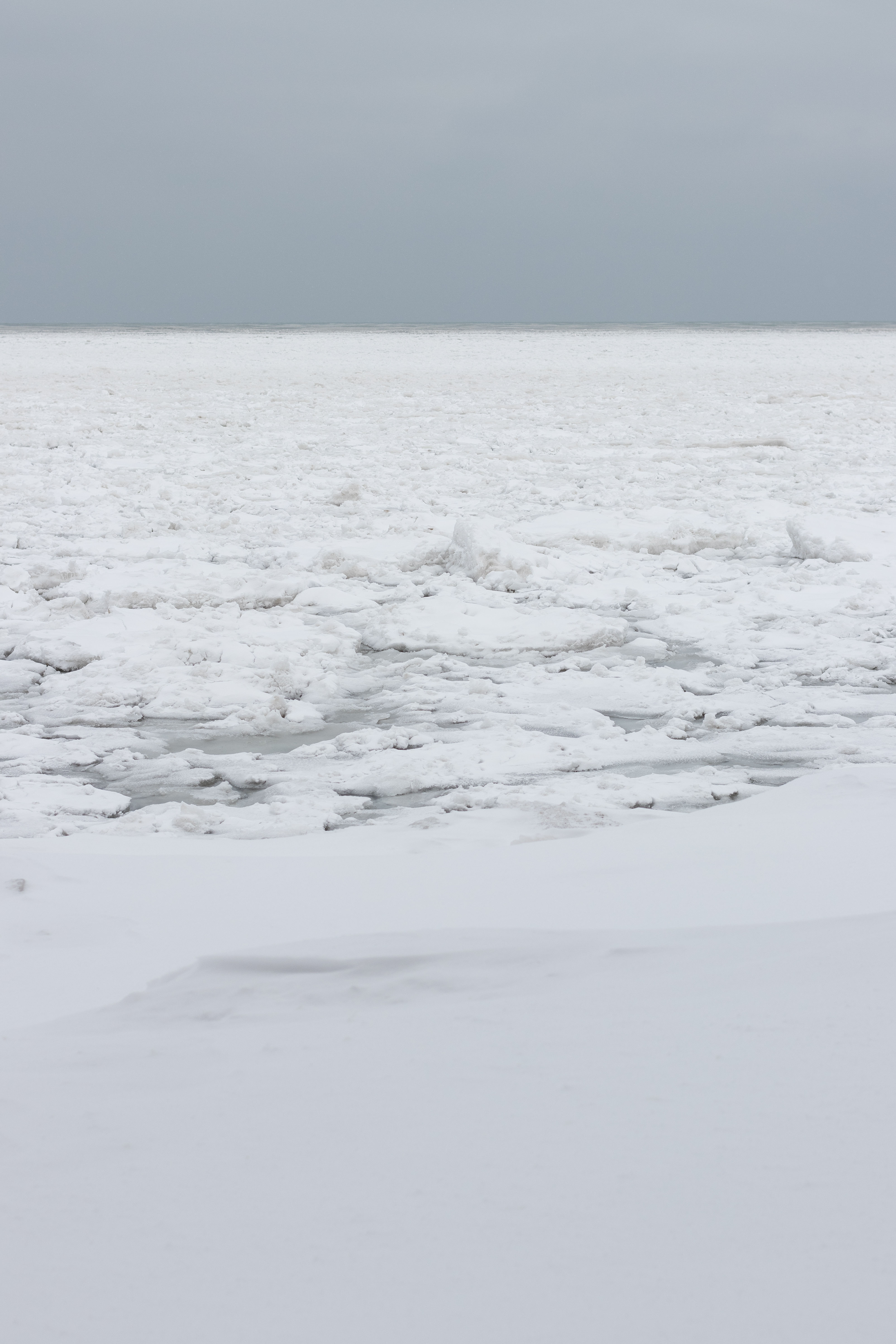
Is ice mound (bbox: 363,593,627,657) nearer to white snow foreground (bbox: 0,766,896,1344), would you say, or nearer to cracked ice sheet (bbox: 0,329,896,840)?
cracked ice sheet (bbox: 0,329,896,840)

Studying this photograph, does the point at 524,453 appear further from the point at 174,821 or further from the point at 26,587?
the point at 174,821

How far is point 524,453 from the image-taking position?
9703 millimetres

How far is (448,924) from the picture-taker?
2.24 metres

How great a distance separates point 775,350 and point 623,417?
17.1m

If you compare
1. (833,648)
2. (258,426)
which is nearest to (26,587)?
(833,648)

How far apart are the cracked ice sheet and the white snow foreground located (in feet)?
2.32

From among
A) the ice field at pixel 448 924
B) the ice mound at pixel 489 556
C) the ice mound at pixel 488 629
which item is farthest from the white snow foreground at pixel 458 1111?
the ice mound at pixel 489 556

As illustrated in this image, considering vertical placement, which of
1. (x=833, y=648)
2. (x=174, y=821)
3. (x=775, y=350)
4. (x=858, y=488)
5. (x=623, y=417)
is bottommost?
(x=174, y=821)

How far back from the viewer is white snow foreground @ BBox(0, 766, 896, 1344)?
111cm

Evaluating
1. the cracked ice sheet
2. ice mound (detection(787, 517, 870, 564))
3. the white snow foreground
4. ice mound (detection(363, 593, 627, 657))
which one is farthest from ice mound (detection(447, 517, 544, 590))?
the white snow foreground

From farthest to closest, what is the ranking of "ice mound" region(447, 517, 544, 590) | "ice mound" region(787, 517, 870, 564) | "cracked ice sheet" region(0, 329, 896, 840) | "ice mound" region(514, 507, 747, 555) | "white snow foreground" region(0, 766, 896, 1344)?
"ice mound" region(514, 507, 747, 555) < "ice mound" region(787, 517, 870, 564) < "ice mound" region(447, 517, 544, 590) < "cracked ice sheet" region(0, 329, 896, 840) < "white snow foreground" region(0, 766, 896, 1344)

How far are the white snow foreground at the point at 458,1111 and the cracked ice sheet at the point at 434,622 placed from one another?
71 cm

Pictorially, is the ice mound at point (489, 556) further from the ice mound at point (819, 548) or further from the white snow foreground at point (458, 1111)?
the white snow foreground at point (458, 1111)

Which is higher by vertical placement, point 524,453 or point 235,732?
point 524,453
